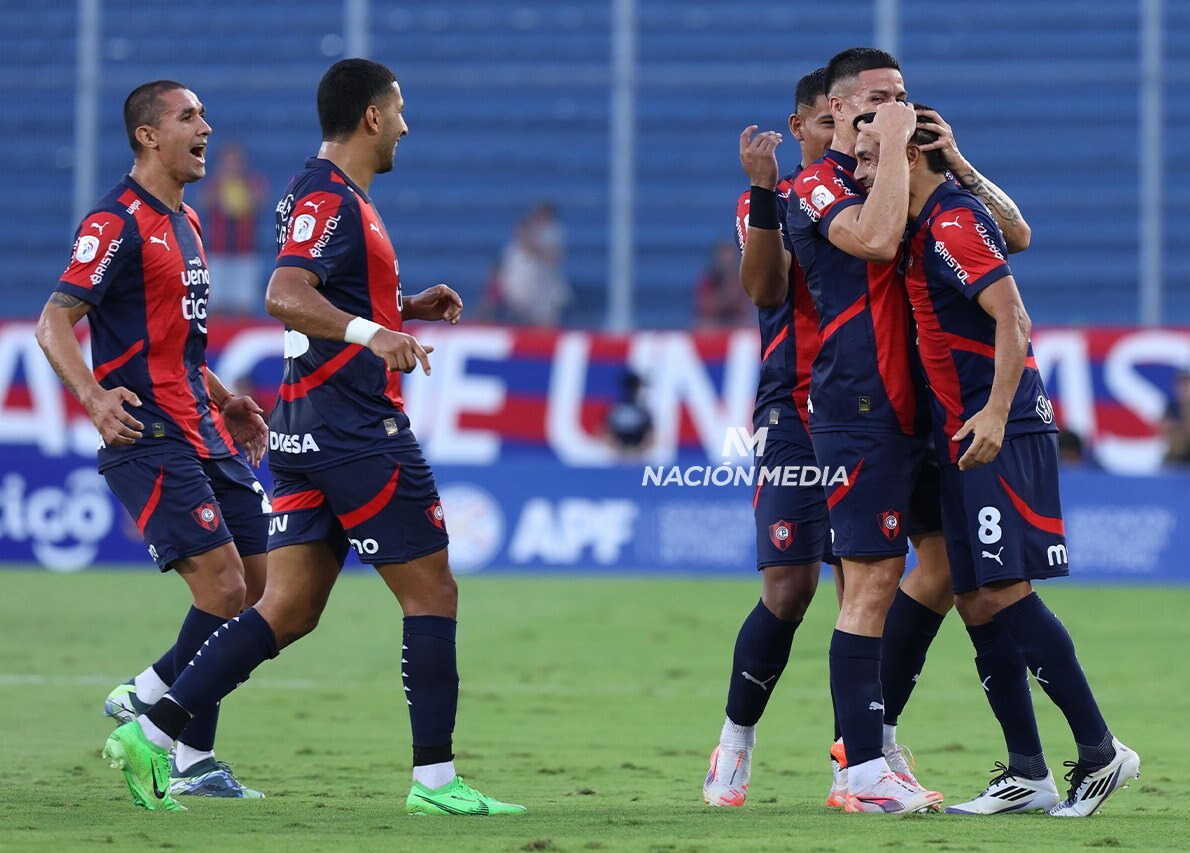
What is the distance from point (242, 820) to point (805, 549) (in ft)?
7.12

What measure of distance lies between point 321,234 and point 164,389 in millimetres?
1331

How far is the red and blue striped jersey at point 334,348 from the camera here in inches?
233

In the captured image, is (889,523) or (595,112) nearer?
(889,523)

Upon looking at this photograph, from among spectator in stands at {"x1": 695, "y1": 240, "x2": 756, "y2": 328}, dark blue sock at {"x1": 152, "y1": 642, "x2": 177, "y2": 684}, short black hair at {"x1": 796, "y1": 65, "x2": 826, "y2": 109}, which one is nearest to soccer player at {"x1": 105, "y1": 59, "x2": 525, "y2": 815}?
dark blue sock at {"x1": 152, "y1": 642, "x2": 177, "y2": 684}

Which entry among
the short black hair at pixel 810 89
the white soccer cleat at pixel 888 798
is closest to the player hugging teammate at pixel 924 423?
the white soccer cleat at pixel 888 798

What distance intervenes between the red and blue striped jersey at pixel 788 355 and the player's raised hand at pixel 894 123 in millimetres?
639

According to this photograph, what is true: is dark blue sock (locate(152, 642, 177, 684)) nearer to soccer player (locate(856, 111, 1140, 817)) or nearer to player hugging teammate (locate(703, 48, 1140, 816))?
player hugging teammate (locate(703, 48, 1140, 816))

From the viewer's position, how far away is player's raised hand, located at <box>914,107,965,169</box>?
603cm

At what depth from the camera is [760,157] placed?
20.7ft

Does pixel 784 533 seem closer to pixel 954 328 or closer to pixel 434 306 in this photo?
pixel 954 328

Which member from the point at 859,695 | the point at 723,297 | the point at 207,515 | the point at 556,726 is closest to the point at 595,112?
the point at 723,297

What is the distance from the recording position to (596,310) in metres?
20.1

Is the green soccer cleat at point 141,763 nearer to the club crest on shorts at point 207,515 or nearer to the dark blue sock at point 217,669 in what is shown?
the dark blue sock at point 217,669

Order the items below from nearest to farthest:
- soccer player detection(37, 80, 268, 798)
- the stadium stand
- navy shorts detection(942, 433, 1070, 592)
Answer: navy shorts detection(942, 433, 1070, 592)
soccer player detection(37, 80, 268, 798)
the stadium stand
